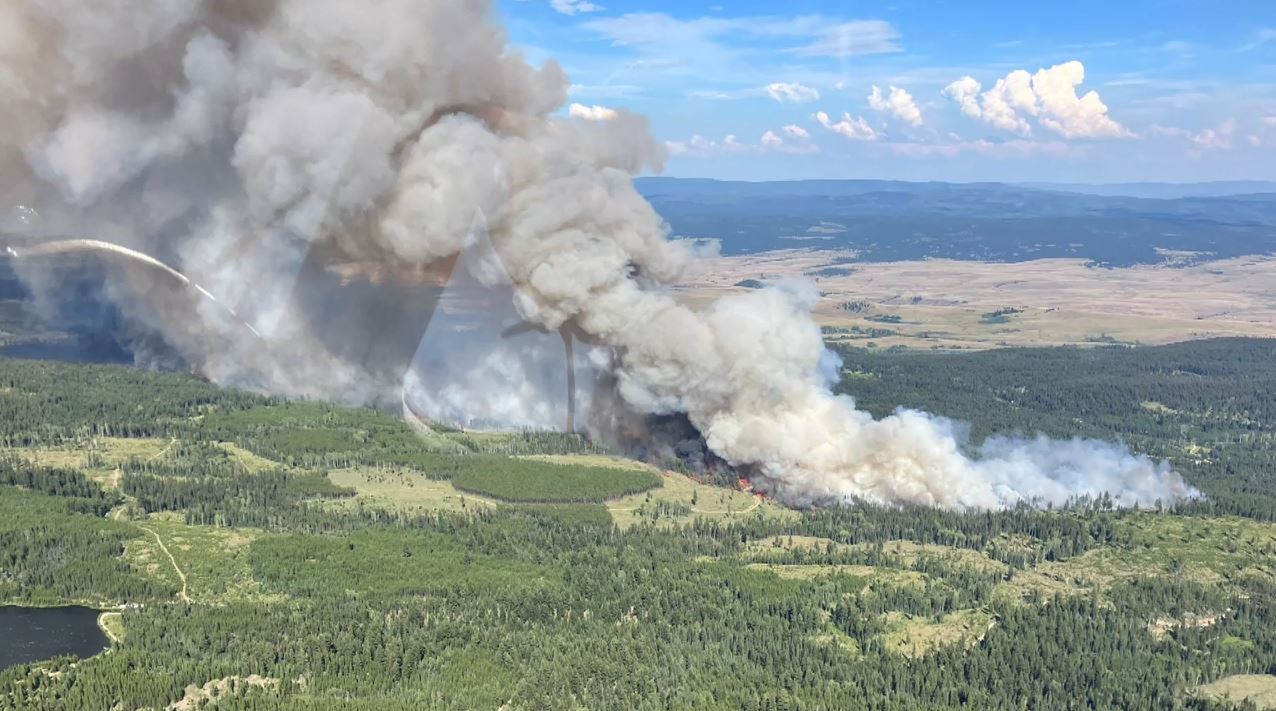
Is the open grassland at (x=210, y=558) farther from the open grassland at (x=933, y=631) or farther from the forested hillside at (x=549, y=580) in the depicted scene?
the open grassland at (x=933, y=631)

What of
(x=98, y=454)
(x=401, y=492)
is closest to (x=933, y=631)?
(x=401, y=492)

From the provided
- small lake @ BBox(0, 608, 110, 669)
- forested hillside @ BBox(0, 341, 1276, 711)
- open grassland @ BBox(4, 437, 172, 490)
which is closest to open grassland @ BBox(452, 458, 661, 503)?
forested hillside @ BBox(0, 341, 1276, 711)

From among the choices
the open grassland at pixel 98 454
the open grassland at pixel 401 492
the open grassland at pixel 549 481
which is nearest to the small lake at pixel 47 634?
Result: the open grassland at pixel 401 492

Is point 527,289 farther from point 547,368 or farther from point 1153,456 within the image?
point 1153,456

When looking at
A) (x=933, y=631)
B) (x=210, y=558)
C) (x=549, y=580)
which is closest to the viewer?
(x=933, y=631)

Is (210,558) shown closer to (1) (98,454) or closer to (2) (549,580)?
(2) (549,580)

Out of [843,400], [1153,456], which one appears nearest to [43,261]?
[843,400]
